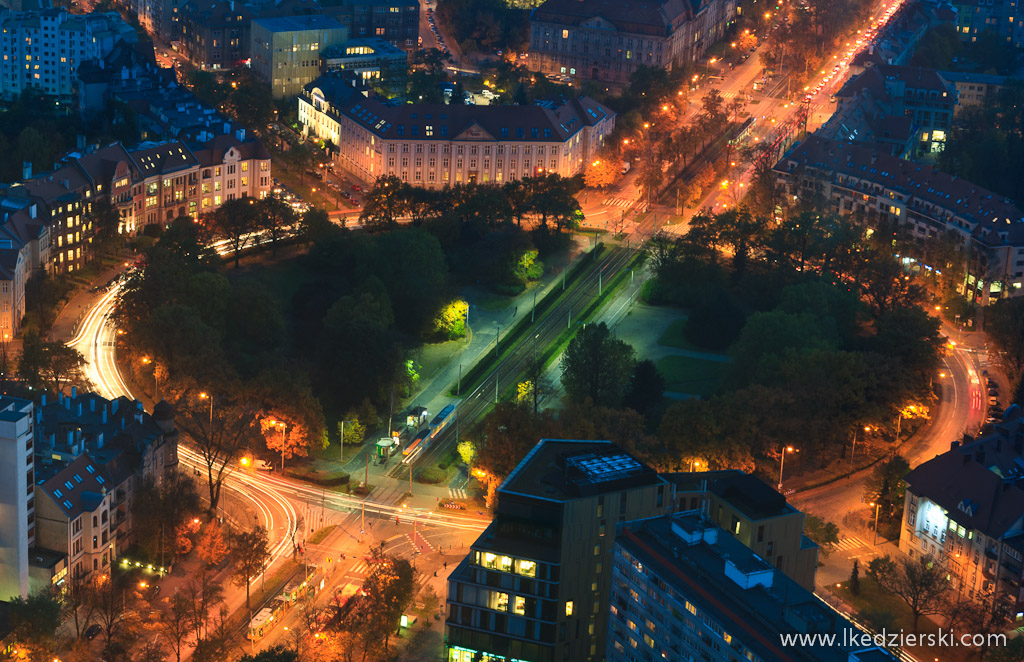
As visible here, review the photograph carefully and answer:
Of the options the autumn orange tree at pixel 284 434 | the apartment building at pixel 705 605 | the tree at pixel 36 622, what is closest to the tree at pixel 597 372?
the autumn orange tree at pixel 284 434

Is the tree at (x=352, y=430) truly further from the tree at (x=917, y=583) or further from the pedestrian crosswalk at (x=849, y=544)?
the tree at (x=917, y=583)

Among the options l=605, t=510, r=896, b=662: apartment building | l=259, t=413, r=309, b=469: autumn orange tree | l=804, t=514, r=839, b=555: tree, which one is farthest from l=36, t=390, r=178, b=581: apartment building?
l=804, t=514, r=839, b=555: tree

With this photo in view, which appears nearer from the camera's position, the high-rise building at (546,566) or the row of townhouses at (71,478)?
the high-rise building at (546,566)

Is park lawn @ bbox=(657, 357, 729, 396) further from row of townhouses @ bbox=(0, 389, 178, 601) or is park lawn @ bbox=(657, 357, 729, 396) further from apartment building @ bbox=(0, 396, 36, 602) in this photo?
apartment building @ bbox=(0, 396, 36, 602)

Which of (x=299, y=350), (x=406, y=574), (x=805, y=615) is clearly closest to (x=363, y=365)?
(x=299, y=350)

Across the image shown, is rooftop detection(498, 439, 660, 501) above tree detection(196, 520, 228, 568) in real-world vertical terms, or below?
above
